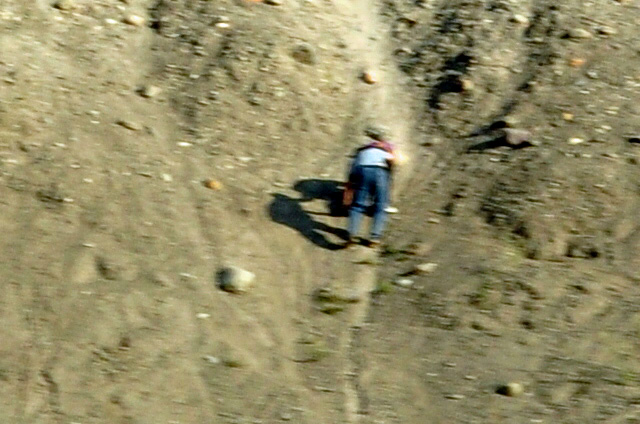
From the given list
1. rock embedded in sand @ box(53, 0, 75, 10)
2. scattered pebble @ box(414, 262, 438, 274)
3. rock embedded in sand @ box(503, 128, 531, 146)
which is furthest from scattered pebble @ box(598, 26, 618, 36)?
rock embedded in sand @ box(53, 0, 75, 10)

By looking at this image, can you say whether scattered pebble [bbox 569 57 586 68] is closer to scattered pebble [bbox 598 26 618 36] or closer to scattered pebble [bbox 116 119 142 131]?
scattered pebble [bbox 598 26 618 36]

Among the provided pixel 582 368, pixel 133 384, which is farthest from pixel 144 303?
pixel 582 368

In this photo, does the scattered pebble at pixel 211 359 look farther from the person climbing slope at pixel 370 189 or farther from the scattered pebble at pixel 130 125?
the scattered pebble at pixel 130 125

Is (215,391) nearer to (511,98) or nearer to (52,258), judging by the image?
(52,258)

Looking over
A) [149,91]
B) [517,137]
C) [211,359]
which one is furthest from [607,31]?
[211,359]

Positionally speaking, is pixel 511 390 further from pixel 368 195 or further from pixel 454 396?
pixel 368 195

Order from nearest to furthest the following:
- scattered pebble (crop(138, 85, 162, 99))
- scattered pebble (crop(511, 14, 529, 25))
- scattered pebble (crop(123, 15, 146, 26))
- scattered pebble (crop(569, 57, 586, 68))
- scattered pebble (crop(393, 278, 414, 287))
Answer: scattered pebble (crop(393, 278, 414, 287))
scattered pebble (crop(138, 85, 162, 99))
scattered pebble (crop(569, 57, 586, 68))
scattered pebble (crop(123, 15, 146, 26))
scattered pebble (crop(511, 14, 529, 25))
